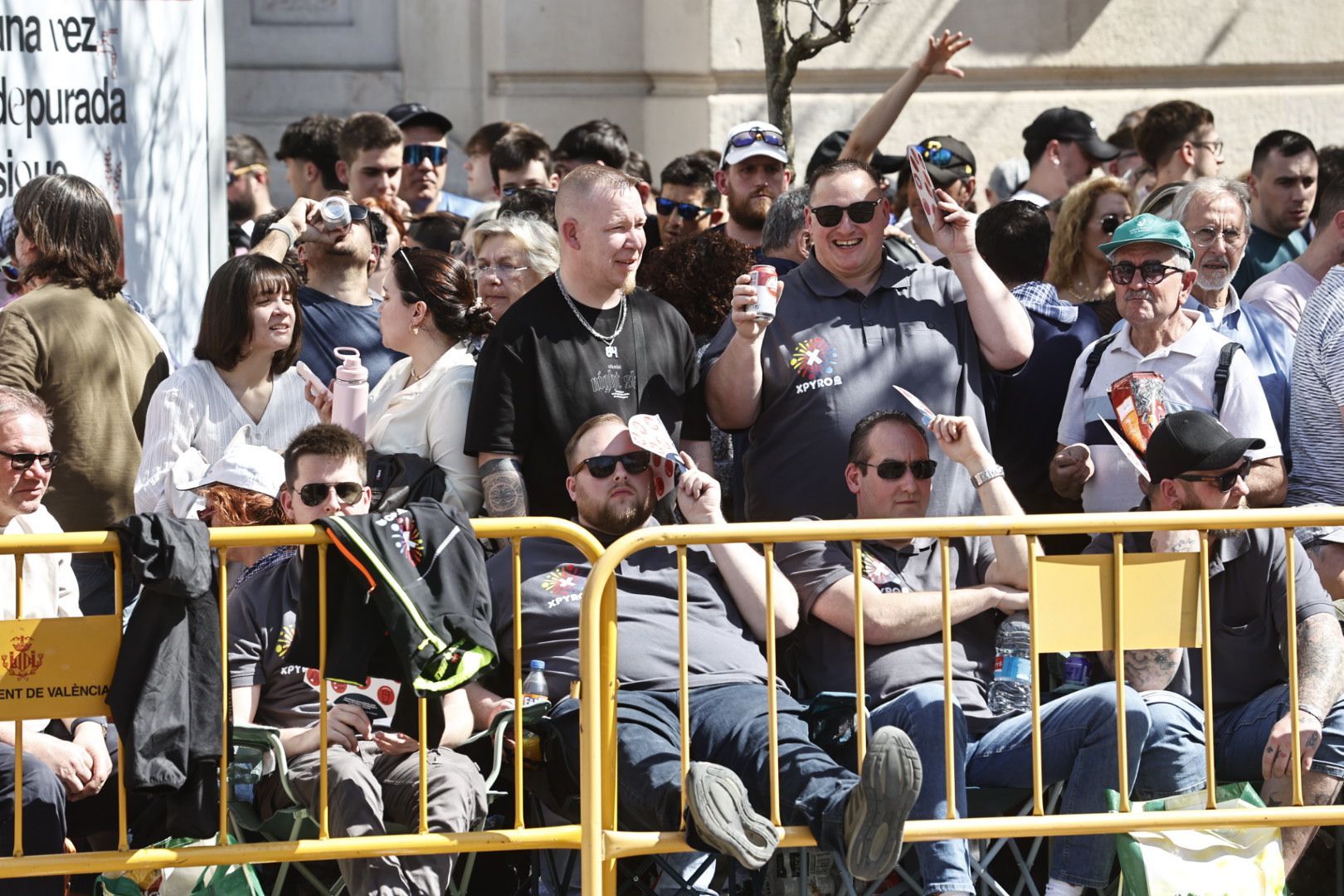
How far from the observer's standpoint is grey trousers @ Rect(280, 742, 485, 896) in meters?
4.87

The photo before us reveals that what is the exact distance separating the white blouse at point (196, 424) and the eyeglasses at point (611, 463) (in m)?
1.21

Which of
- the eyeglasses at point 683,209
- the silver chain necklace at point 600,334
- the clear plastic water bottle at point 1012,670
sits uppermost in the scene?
the eyeglasses at point 683,209

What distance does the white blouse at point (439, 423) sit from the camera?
19.4 feet

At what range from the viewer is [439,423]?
19.7 feet

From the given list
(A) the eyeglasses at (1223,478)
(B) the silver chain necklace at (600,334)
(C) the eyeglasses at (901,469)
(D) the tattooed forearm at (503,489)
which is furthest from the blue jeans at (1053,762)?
(B) the silver chain necklace at (600,334)

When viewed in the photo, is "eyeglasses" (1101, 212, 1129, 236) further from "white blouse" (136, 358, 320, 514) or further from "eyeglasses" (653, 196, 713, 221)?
"white blouse" (136, 358, 320, 514)

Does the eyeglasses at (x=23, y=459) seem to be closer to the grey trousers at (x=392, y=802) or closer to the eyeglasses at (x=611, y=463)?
the grey trousers at (x=392, y=802)

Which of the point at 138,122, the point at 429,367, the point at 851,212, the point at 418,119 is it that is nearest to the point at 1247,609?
the point at 851,212

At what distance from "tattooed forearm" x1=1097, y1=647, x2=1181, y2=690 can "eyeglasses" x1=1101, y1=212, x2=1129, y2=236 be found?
7.99ft

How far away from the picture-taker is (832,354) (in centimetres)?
607

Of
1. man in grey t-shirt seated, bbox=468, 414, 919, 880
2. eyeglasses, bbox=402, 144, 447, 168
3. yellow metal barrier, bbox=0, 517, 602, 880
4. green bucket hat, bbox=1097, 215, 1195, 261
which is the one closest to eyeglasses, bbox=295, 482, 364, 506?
man in grey t-shirt seated, bbox=468, 414, 919, 880

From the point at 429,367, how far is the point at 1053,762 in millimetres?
2521

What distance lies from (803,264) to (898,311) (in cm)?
39

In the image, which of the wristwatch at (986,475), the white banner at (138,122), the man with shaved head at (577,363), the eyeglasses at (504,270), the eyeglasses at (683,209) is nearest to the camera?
the wristwatch at (986,475)
